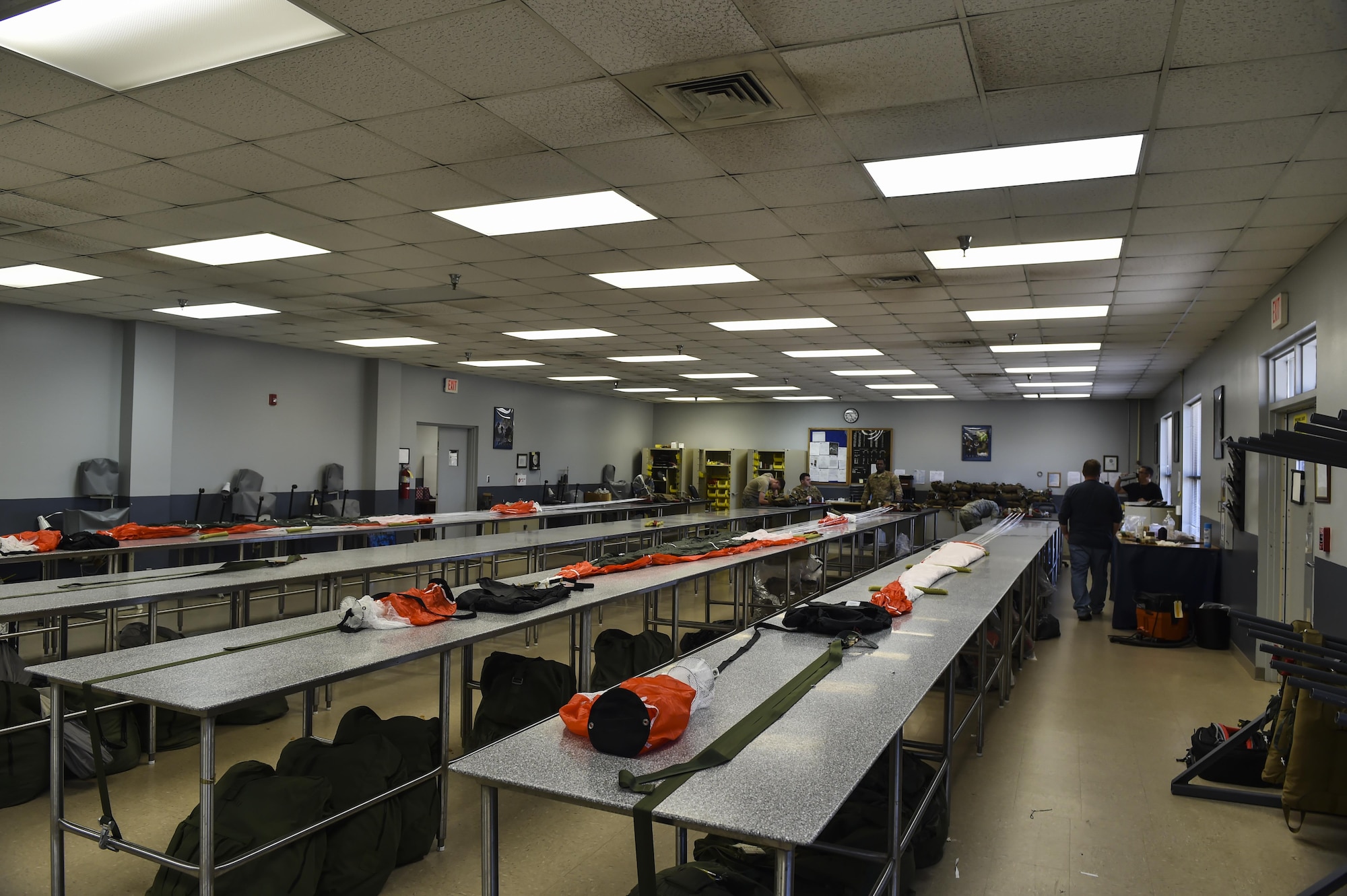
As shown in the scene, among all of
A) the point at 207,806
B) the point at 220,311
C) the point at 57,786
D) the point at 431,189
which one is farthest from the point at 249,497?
the point at 207,806

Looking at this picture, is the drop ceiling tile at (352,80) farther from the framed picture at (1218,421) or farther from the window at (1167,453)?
the window at (1167,453)

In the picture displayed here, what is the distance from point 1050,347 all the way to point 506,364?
7.17m

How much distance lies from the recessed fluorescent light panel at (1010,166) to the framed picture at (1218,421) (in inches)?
187

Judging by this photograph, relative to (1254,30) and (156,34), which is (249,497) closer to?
(156,34)

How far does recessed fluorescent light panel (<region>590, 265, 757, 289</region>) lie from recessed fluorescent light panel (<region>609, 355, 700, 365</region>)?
413 cm

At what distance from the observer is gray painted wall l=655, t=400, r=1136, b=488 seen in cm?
1523

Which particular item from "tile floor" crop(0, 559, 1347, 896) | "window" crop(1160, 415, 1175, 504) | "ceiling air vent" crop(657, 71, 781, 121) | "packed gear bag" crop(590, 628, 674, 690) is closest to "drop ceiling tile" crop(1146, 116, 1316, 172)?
"ceiling air vent" crop(657, 71, 781, 121)

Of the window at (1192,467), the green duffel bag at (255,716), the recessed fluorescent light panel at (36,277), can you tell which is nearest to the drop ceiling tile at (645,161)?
the green duffel bag at (255,716)

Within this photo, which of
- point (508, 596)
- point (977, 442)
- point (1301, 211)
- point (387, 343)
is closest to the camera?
point (508, 596)

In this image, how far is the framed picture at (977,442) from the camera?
15.9 metres

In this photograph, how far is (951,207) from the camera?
4.32 meters

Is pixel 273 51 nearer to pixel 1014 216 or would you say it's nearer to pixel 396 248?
pixel 396 248

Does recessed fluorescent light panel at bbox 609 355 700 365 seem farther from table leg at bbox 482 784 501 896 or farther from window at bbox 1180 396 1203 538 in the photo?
table leg at bbox 482 784 501 896

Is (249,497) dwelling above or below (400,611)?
above
